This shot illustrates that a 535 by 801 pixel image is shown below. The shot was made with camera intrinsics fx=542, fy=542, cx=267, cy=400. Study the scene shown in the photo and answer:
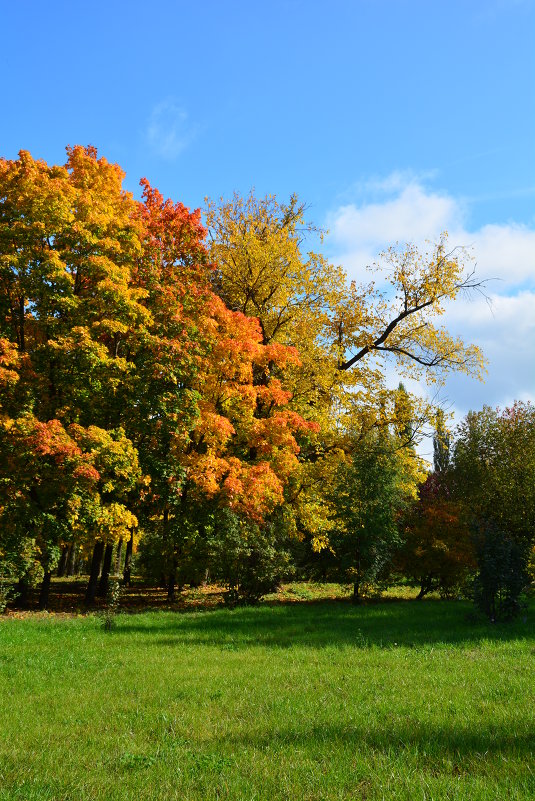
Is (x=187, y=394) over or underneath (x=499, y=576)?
over

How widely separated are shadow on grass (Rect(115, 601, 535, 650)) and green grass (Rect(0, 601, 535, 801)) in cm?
14

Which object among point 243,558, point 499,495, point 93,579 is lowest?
point 93,579

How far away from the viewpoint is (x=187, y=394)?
20281mm

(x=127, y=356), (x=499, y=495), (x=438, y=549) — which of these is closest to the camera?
(x=127, y=356)

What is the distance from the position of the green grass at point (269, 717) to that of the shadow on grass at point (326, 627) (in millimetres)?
139

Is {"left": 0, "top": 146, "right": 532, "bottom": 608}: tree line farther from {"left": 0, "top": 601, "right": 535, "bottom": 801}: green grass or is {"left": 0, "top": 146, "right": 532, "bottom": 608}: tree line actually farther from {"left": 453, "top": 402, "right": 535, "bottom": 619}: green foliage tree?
{"left": 0, "top": 601, "right": 535, "bottom": 801}: green grass

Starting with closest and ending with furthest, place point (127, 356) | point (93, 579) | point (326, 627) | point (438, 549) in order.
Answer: point (326, 627)
point (127, 356)
point (438, 549)
point (93, 579)

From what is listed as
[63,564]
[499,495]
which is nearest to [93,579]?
[499,495]

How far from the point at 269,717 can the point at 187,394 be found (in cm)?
1438

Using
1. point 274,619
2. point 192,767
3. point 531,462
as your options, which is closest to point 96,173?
point 274,619

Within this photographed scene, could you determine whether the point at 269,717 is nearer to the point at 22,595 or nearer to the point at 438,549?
the point at 438,549

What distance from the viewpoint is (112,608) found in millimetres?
19953

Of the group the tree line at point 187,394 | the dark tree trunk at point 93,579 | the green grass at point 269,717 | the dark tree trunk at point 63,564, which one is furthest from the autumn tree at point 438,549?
the dark tree trunk at point 63,564

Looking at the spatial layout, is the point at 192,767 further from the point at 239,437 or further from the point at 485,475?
the point at 485,475
